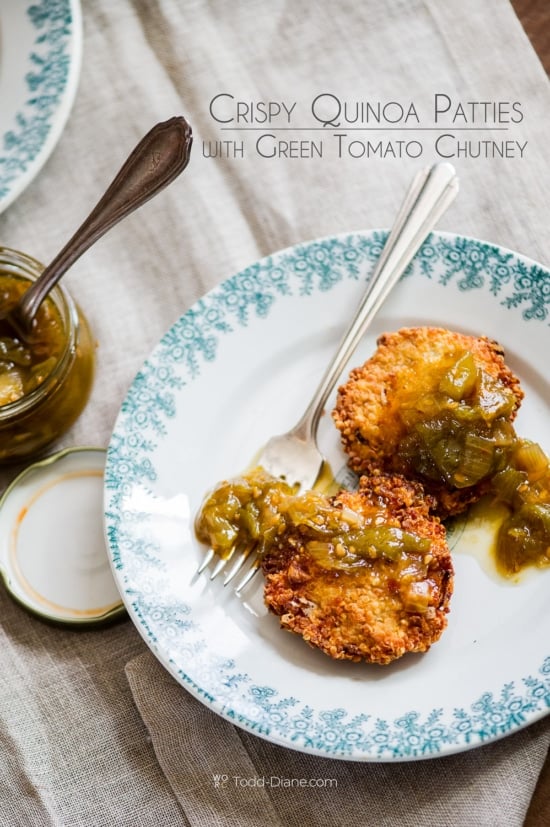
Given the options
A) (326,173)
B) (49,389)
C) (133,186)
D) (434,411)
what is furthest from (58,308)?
(434,411)

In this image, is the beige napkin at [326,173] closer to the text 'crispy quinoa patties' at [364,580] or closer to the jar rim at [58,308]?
the text 'crispy quinoa patties' at [364,580]

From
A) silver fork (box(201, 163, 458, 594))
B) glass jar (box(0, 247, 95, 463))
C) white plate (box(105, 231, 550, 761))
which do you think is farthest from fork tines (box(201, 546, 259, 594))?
glass jar (box(0, 247, 95, 463))

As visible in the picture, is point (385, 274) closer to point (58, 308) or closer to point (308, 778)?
point (58, 308)

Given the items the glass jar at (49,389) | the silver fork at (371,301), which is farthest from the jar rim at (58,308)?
the silver fork at (371,301)

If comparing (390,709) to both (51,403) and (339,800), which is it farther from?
(51,403)

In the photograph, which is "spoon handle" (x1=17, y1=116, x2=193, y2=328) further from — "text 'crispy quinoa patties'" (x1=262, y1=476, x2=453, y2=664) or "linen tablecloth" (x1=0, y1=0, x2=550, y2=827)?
"text 'crispy quinoa patties'" (x1=262, y1=476, x2=453, y2=664)
